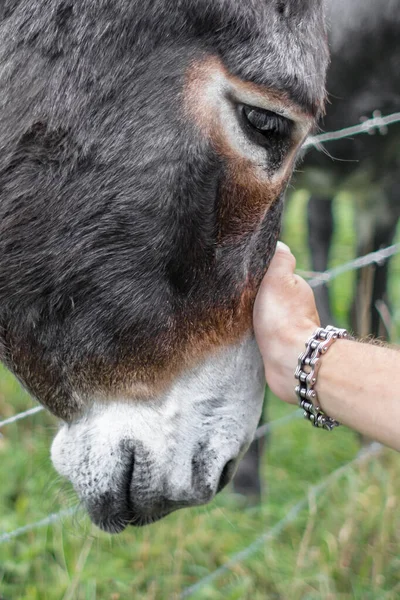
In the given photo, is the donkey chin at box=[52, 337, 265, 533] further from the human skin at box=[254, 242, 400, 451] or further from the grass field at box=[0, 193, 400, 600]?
the grass field at box=[0, 193, 400, 600]

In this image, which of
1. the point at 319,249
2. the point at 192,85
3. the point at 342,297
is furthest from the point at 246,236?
the point at 342,297

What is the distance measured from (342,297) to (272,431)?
1772 millimetres

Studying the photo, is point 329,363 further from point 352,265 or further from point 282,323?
point 352,265

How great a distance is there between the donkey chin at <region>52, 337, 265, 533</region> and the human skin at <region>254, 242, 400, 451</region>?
0.29ft

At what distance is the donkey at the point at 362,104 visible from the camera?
135 inches

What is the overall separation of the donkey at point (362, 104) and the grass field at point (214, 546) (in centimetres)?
99

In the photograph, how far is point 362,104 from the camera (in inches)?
138

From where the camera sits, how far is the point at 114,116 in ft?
4.78

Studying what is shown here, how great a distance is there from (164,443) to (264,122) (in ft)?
2.37

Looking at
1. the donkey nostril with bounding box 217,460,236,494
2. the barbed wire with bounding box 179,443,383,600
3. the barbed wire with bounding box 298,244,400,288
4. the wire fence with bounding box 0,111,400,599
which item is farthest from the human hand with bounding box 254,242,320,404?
the barbed wire with bounding box 298,244,400,288

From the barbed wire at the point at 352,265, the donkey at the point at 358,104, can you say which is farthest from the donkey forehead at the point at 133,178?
the donkey at the point at 358,104

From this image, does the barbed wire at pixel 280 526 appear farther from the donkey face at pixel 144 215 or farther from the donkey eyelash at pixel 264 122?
the donkey eyelash at pixel 264 122

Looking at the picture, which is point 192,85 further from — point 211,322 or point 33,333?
point 33,333

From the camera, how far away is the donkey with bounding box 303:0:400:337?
344 cm
